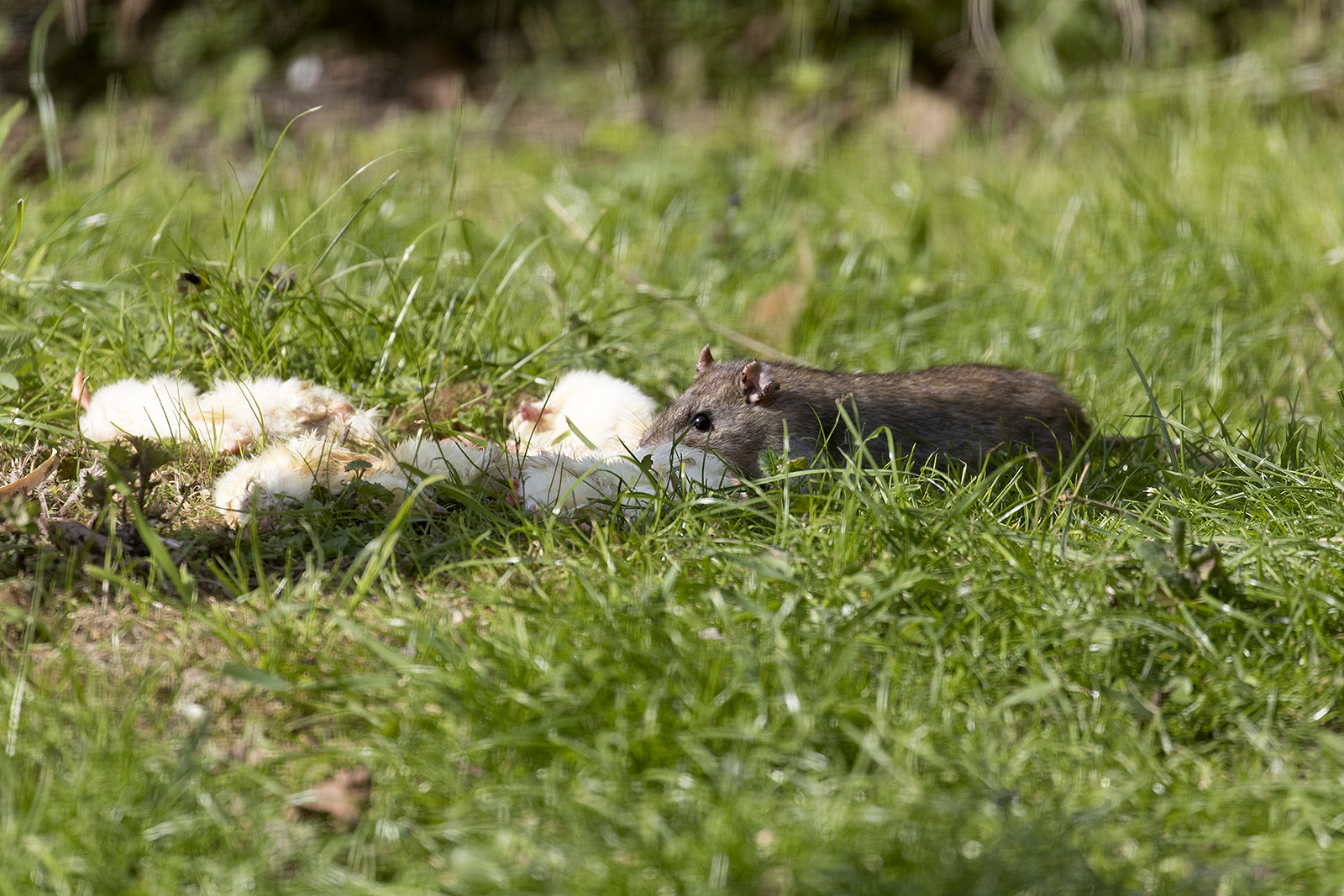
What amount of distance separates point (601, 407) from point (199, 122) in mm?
5319

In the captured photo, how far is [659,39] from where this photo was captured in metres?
8.67

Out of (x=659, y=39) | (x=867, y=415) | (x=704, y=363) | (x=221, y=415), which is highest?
(x=221, y=415)

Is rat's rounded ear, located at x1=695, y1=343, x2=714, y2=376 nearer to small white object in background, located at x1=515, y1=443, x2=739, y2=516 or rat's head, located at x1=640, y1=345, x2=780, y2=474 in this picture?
rat's head, located at x1=640, y1=345, x2=780, y2=474

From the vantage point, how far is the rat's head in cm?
382

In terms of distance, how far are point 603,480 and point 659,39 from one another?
Answer: 244 inches

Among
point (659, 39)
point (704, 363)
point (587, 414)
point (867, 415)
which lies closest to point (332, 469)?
point (587, 414)

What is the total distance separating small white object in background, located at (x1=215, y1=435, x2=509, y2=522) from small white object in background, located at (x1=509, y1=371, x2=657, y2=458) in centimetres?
38

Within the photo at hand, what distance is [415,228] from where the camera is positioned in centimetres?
552

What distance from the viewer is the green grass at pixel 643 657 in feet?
6.64

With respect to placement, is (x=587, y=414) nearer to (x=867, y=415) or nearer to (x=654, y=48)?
(x=867, y=415)

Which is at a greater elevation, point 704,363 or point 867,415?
point 704,363

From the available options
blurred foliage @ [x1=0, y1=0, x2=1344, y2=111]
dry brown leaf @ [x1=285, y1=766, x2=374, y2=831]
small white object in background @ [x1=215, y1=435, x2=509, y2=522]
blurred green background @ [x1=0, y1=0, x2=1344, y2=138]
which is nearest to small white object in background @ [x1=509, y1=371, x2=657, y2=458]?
small white object in background @ [x1=215, y1=435, x2=509, y2=522]

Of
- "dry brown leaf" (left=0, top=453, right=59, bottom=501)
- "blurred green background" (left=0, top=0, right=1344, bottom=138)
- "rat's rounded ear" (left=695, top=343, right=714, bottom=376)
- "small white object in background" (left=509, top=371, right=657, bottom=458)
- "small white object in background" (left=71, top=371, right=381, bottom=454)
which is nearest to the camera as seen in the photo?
"dry brown leaf" (left=0, top=453, right=59, bottom=501)

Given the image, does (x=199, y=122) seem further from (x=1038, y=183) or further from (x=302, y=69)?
(x=1038, y=183)
